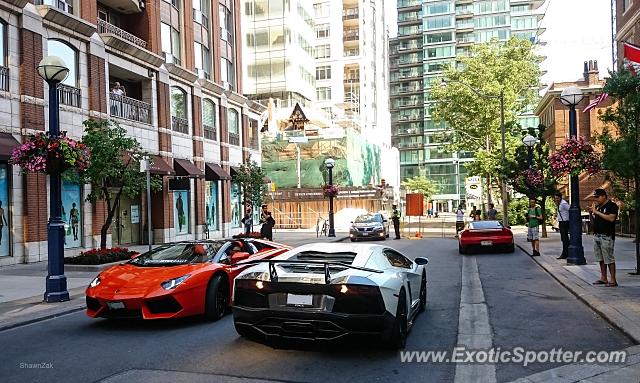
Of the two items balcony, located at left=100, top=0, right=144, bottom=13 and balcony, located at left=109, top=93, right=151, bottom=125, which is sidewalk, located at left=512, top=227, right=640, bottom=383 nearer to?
balcony, located at left=109, top=93, right=151, bottom=125

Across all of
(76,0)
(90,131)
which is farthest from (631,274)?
(76,0)

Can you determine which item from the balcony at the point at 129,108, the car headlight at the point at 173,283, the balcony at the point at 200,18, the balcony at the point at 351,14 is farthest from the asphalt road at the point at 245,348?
the balcony at the point at 351,14

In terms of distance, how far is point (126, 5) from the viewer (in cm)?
2739

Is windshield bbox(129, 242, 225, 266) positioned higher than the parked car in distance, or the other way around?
windshield bbox(129, 242, 225, 266)

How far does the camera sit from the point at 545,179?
24.6 m

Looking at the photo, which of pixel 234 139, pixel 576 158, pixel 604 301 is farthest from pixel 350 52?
pixel 604 301

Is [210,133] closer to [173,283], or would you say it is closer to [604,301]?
[173,283]

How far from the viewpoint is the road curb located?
709cm

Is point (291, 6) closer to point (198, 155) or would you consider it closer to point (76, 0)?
point (198, 155)

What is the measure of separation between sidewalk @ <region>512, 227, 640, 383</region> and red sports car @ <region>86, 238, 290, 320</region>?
15.1ft

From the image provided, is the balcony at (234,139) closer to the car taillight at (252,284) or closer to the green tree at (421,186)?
the car taillight at (252,284)

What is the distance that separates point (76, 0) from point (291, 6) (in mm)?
40694

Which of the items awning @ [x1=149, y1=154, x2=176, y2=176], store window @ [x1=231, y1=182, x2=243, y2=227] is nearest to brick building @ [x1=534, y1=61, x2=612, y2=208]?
store window @ [x1=231, y1=182, x2=243, y2=227]

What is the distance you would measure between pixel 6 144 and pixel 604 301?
687 inches
